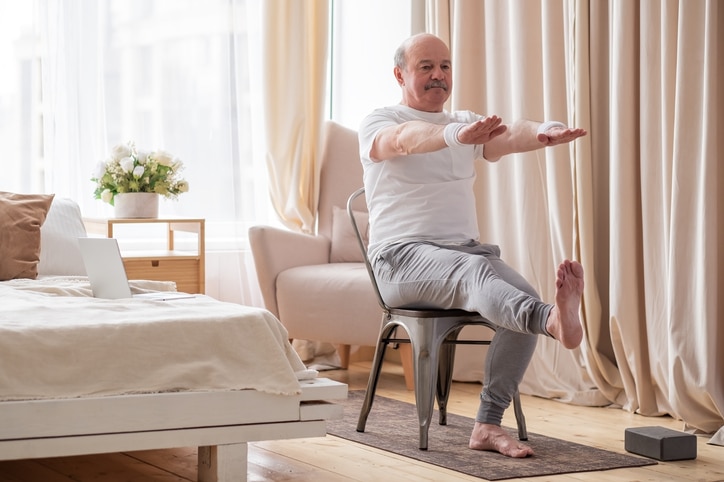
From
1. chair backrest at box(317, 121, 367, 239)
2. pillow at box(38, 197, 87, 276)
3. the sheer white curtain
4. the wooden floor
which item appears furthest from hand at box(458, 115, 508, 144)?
the sheer white curtain

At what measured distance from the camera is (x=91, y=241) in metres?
2.72

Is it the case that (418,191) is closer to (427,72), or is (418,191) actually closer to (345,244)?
(427,72)

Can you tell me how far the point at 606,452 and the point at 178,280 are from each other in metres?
1.85

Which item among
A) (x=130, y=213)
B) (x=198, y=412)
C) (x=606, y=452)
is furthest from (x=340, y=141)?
(x=198, y=412)

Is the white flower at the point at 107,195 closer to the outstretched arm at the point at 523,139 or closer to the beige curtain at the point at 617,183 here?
the beige curtain at the point at 617,183

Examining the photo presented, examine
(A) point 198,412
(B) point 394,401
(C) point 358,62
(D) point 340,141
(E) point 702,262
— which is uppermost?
(C) point 358,62

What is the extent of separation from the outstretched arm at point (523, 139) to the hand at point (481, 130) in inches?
10.4

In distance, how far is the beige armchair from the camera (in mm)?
3922

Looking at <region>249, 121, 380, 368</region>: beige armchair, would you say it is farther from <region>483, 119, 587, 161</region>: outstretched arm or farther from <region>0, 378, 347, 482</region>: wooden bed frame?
<region>0, 378, 347, 482</region>: wooden bed frame

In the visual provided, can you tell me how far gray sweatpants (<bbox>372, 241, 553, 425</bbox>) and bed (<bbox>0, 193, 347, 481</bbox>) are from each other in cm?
43

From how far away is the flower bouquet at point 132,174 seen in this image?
3986 mm

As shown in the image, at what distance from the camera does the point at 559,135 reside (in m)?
A: 2.51

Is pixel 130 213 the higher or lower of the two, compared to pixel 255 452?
higher

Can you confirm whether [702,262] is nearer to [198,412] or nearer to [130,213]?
[198,412]
